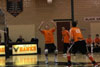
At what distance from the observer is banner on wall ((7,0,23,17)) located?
24.0 metres

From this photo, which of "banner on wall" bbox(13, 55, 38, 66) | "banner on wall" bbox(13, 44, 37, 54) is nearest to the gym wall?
"banner on wall" bbox(13, 44, 37, 54)

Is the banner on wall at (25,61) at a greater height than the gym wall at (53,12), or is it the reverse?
the gym wall at (53,12)

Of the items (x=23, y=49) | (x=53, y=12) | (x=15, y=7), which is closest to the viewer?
(x=23, y=49)

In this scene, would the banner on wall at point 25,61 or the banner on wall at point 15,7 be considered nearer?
the banner on wall at point 25,61

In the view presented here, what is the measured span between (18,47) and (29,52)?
1.06 m

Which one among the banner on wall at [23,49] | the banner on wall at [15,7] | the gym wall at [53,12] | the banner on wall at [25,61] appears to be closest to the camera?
the banner on wall at [25,61]

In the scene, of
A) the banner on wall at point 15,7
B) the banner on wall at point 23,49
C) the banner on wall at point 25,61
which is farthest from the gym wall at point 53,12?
the banner on wall at point 25,61

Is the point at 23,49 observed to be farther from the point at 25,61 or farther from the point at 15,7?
the point at 25,61

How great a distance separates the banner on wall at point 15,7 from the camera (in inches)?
944

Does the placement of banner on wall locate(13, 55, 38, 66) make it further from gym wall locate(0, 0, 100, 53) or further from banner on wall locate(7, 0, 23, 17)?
banner on wall locate(7, 0, 23, 17)

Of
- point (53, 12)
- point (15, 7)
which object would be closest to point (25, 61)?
point (15, 7)

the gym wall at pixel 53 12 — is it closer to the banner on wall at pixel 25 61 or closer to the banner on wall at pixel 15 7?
the banner on wall at pixel 15 7

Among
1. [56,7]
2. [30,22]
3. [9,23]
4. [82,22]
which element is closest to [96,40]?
[82,22]

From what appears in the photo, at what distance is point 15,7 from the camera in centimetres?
2403
